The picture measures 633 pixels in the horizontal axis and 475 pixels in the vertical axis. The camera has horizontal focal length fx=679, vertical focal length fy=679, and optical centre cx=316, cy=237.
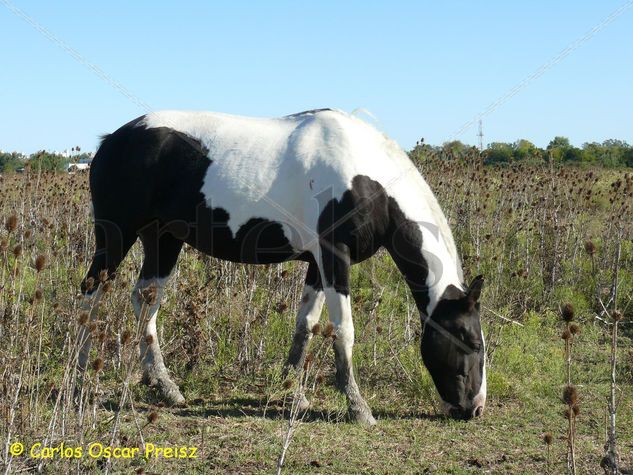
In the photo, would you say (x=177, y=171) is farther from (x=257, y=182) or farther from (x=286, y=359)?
(x=286, y=359)

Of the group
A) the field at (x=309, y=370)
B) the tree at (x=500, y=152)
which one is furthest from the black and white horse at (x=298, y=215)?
the tree at (x=500, y=152)

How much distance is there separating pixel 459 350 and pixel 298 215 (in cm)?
148

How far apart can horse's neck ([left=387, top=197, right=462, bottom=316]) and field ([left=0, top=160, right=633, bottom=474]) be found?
530 millimetres

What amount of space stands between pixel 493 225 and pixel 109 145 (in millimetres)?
4707

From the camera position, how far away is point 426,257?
15.6 ft

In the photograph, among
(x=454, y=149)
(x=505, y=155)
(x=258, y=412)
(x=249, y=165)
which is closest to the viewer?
(x=258, y=412)

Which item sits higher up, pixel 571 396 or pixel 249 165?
pixel 249 165

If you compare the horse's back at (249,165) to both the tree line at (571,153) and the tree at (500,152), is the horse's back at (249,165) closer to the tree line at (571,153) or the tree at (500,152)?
the tree line at (571,153)

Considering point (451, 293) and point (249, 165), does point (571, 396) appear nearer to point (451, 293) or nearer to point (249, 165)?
point (451, 293)

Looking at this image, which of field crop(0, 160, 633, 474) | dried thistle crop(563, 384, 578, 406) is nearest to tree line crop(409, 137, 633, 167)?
field crop(0, 160, 633, 474)

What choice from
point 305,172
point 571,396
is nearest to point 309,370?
point 571,396

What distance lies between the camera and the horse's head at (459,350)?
180 inches

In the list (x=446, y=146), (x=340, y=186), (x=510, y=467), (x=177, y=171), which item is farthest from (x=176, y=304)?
(x=446, y=146)

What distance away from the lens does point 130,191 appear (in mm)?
5184
